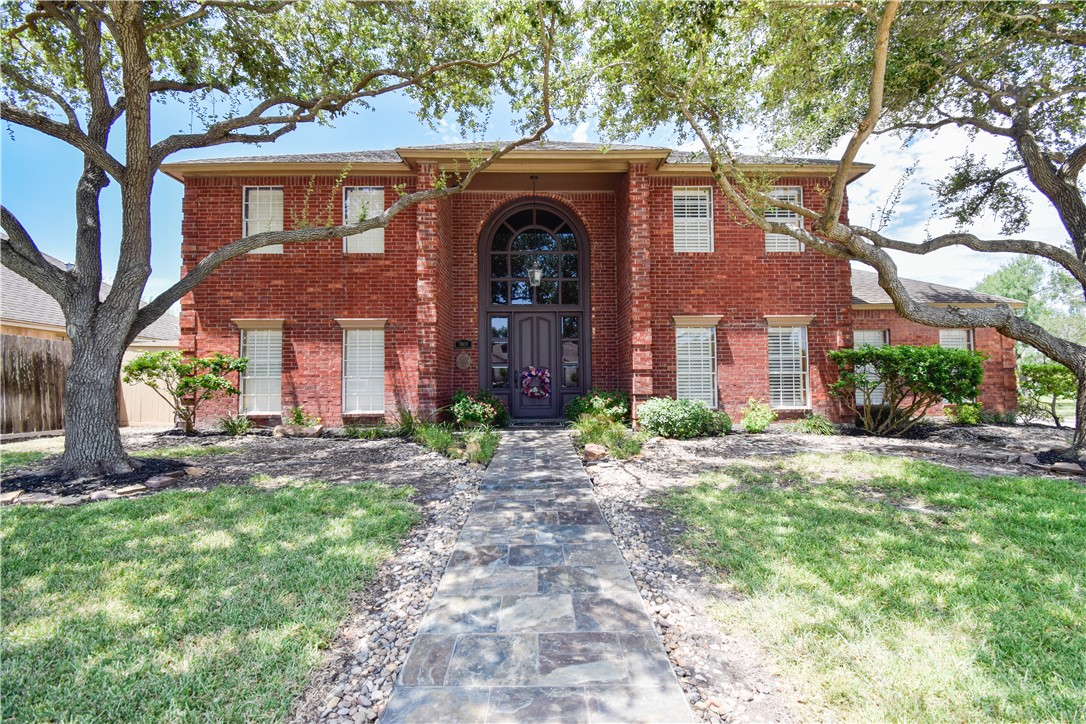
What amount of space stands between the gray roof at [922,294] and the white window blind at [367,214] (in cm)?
1112

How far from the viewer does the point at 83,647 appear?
7.18 ft

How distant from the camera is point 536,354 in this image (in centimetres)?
1056

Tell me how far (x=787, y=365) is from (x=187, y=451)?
11.2 meters

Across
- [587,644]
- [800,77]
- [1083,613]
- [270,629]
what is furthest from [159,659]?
[800,77]

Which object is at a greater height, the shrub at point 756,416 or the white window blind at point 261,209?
the white window blind at point 261,209

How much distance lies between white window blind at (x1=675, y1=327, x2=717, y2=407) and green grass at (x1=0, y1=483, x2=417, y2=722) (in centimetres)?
691

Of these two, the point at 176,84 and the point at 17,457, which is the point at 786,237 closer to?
the point at 176,84

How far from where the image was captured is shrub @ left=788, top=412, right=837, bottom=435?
909 cm

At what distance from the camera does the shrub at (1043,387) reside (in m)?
9.65

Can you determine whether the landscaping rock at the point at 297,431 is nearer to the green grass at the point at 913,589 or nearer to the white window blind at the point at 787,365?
the green grass at the point at 913,589

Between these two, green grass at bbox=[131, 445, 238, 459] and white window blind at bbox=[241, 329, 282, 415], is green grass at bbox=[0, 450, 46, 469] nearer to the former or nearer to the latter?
green grass at bbox=[131, 445, 238, 459]

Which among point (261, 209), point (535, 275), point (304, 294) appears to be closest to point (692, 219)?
point (535, 275)

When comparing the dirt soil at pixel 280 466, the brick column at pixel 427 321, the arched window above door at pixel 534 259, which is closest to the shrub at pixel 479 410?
the brick column at pixel 427 321

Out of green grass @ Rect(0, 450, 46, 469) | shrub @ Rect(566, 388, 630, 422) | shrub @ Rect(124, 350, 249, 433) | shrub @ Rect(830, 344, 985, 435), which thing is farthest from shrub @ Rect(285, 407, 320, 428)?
shrub @ Rect(830, 344, 985, 435)
